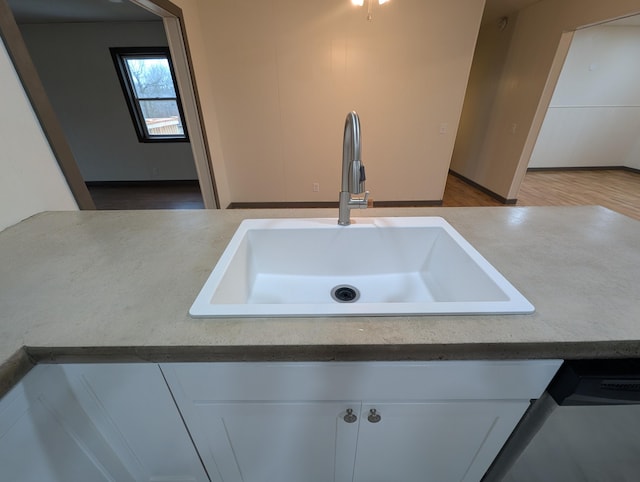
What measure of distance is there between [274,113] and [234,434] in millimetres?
2984

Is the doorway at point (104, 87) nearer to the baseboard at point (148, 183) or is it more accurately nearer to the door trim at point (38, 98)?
the baseboard at point (148, 183)

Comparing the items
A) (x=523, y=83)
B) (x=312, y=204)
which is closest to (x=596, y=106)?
(x=523, y=83)

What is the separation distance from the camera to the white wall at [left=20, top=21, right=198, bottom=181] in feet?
11.7

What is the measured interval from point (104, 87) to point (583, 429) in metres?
5.67

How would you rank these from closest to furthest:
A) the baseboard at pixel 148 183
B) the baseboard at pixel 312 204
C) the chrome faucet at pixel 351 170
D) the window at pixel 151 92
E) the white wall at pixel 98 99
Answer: the chrome faucet at pixel 351 170, the baseboard at pixel 312 204, the white wall at pixel 98 99, the window at pixel 151 92, the baseboard at pixel 148 183

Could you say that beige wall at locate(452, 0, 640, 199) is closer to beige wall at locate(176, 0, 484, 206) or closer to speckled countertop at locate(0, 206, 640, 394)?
beige wall at locate(176, 0, 484, 206)

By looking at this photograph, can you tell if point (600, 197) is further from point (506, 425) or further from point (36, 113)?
point (36, 113)

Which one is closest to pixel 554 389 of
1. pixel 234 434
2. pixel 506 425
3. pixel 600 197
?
pixel 506 425

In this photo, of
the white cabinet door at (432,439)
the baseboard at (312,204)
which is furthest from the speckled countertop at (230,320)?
the baseboard at (312,204)

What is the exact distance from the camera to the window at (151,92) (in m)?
3.71

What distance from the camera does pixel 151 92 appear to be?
13.0 ft

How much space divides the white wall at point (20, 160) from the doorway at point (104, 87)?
4.86ft

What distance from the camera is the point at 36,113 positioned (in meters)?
0.93

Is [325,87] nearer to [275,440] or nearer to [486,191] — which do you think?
[486,191]
